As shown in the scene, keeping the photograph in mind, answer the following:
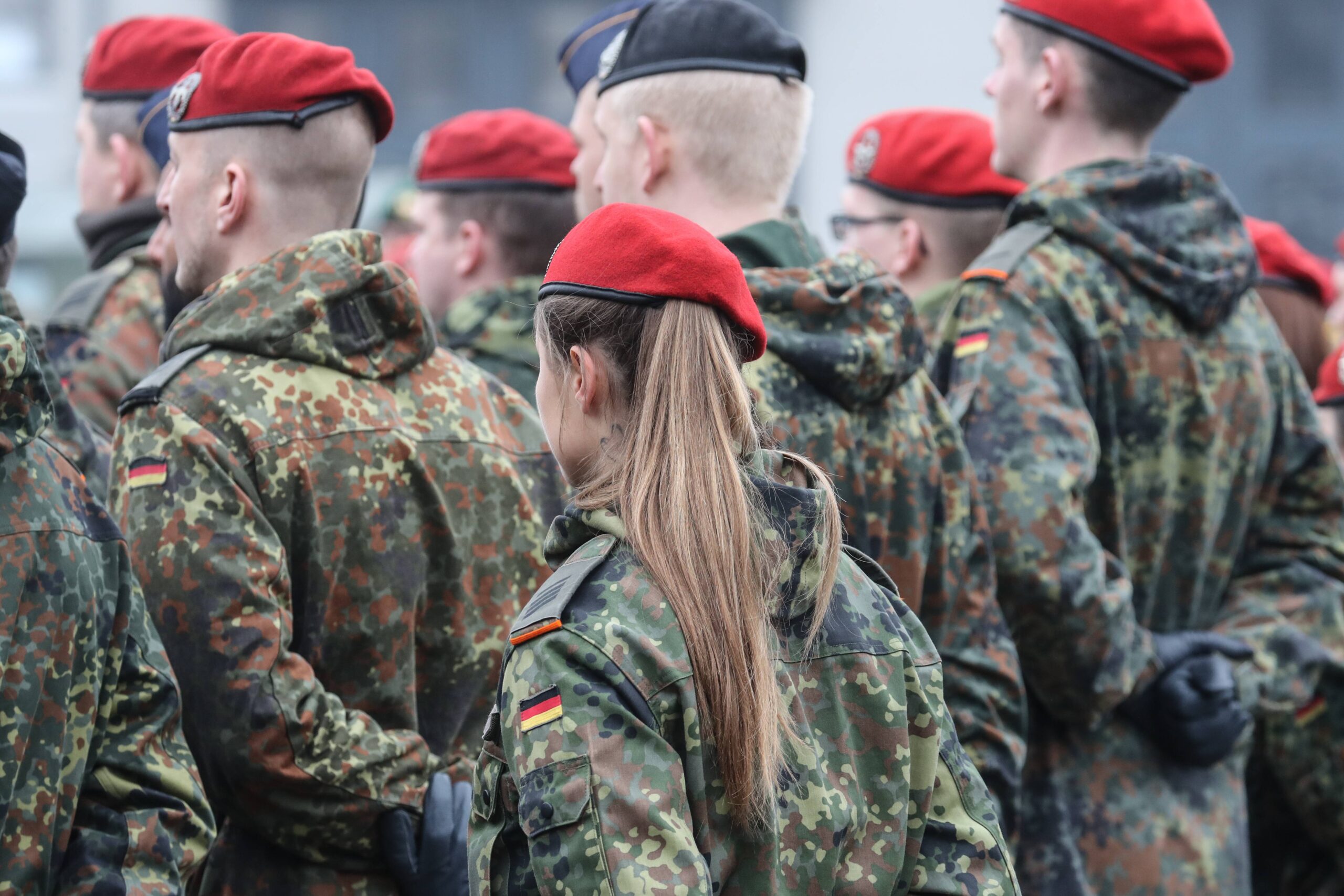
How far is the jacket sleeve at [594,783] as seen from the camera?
177 centimetres

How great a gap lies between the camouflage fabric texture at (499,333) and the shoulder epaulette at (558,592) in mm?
2749

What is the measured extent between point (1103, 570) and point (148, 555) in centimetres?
188

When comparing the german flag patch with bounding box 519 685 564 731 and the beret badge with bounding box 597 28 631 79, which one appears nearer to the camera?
the german flag patch with bounding box 519 685 564 731

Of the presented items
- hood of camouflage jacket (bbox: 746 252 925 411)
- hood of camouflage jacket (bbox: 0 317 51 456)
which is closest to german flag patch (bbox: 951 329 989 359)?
hood of camouflage jacket (bbox: 746 252 925 411)

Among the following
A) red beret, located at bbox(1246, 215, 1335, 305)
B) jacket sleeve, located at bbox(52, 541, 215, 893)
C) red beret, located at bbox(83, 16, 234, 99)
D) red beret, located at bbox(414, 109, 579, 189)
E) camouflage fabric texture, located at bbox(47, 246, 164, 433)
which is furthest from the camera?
red beret, located at bbox(1246, 215, 1335, 305)

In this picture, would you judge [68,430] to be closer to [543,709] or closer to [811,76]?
[543,709]

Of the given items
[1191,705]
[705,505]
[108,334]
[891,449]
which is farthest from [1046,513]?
[108,334]

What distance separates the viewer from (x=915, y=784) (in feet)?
6.81

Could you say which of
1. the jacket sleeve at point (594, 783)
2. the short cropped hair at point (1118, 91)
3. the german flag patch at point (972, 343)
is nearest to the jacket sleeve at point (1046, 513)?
the german flag patch at point (972, 343)

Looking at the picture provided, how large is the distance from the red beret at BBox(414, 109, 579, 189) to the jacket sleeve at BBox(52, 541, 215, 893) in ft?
9.12

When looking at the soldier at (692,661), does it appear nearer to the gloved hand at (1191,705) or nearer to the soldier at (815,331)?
the soldier at (815,331)

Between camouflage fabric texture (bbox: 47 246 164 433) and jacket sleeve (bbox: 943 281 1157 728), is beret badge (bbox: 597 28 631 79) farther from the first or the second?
camouflage fabric texture (bbox: 47 246 164 433)

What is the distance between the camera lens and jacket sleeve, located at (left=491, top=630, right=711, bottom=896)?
177 cm

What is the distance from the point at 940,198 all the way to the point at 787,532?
254cm
